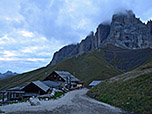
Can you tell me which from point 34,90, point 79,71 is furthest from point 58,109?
point 79,71

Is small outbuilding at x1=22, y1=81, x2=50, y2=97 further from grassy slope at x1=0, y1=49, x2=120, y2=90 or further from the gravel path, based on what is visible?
grassy slope at x1=0, y1=49, x2=120, y2=90

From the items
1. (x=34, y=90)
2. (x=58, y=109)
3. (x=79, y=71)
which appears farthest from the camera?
(x=79, y=71)

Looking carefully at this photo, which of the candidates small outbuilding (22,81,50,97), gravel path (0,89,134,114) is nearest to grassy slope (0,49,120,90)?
small outbuilding (22,81,50,97)

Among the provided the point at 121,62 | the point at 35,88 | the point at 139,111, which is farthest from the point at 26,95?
the point at 121,62

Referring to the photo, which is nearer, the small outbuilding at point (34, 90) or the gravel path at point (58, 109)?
the gravel path at point (58, 109)

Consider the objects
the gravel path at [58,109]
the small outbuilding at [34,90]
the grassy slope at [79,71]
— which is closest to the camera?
the gravel path at [58,109]

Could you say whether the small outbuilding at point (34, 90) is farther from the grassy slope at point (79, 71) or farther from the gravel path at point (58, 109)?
the grassy slope at point (79, 71)

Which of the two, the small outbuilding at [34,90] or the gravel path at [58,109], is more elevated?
the small outbuilding at [34,90]

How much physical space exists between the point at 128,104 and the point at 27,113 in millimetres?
13506

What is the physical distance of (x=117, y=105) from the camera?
72.9 feet

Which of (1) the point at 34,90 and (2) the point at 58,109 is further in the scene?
(1) the point at 34,90

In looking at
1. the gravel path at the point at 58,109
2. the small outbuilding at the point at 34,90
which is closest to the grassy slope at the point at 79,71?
the small outbuilding at the point at 34,90

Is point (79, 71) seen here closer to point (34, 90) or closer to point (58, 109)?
point (34, 90)

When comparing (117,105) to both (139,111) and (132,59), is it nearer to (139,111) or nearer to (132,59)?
(139,111)
